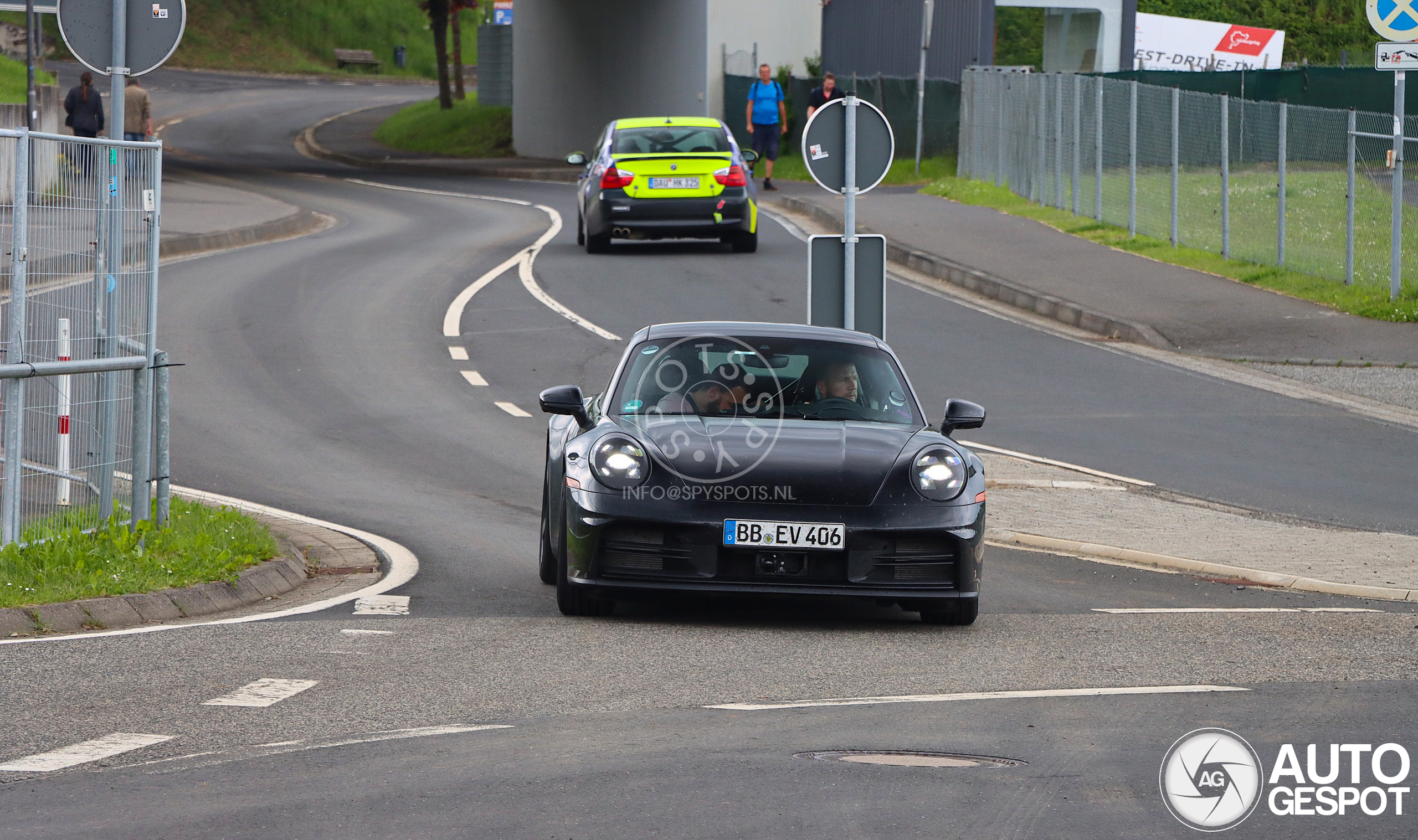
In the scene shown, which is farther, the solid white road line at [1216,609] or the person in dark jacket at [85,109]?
the person in dark jacket at [85,109]

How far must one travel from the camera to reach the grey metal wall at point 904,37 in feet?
154

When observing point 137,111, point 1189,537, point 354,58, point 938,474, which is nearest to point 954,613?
point 938,474

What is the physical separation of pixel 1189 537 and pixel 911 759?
5.75 m

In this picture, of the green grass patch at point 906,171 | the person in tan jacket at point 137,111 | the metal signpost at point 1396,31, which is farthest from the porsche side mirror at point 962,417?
the green grass patch at point 906,171

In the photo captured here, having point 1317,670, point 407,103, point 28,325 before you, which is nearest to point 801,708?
point 1317,670

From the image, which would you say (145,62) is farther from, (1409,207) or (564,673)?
(1409,207)

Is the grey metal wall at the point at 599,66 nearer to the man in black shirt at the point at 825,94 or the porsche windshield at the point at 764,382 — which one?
the man in black shirt at the point at 825,94

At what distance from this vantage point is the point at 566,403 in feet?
28.3

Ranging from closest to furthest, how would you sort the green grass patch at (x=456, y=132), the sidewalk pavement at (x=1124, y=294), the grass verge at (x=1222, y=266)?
the sidewalk pavement at (x=1124, y=294)
the grass verge at (x=1222, y=266)
the green grass patch at (x=456, y=132)

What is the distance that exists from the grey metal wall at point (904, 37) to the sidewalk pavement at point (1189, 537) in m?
35.3

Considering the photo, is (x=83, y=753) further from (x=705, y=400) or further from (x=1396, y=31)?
(x=1396, y=31)

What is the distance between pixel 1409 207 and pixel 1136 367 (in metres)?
6.75

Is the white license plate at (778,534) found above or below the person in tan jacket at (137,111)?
below

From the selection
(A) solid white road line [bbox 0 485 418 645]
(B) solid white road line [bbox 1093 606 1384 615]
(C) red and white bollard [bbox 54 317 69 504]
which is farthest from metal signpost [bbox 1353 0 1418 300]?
(C) red and white bollard [bbox 54 317 69 504]
